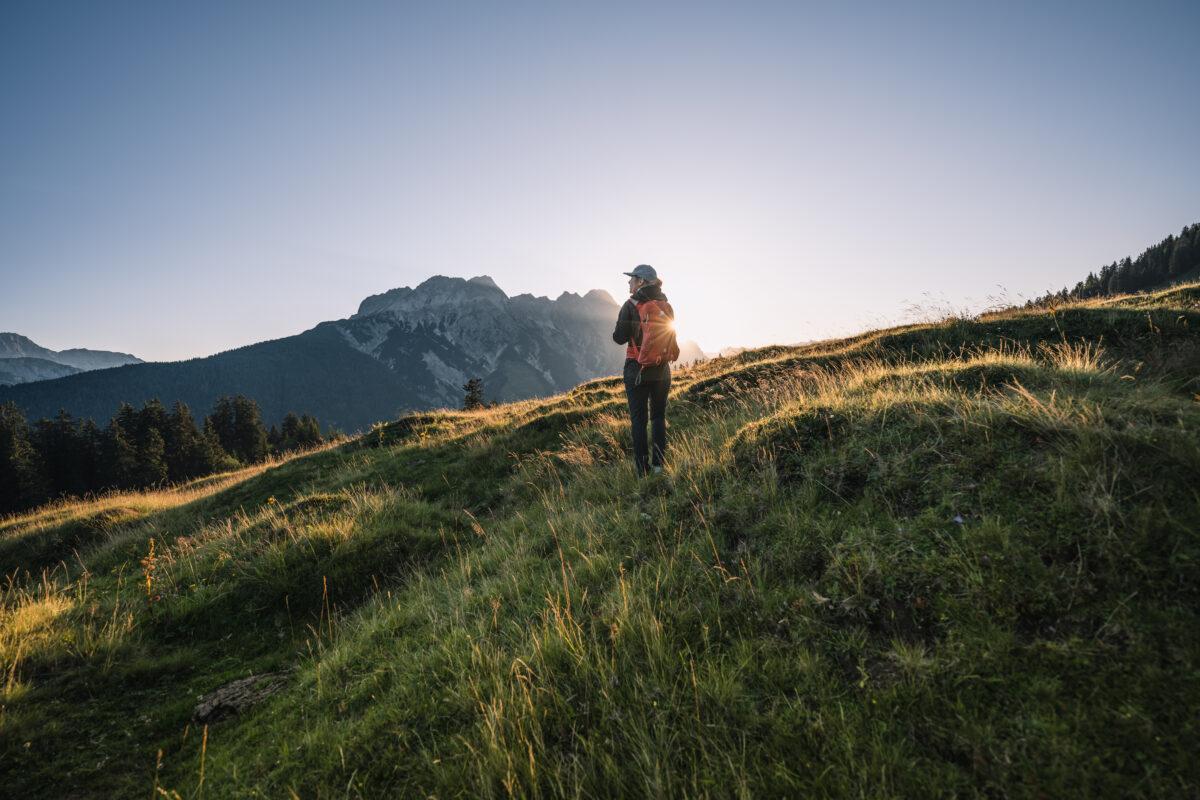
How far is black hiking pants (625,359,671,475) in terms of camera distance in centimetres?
743

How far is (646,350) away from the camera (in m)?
7.27

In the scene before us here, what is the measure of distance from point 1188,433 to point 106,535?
68.2 ft

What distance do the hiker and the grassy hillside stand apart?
1051mm

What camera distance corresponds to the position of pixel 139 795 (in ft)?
9.84

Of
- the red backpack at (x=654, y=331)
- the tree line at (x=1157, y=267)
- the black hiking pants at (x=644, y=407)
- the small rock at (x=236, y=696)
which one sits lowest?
the small rock at (x=236, y=696)

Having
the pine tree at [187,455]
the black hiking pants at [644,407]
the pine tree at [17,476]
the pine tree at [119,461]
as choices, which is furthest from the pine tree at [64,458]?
the black hiking pants at [644,407]

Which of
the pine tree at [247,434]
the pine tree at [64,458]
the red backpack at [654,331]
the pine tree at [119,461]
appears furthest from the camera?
the pine tree at [247,434]

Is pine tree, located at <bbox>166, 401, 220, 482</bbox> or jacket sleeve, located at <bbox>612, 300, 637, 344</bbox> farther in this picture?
pine tree, located at <bbox>166, 401, 220, 482</bbox>

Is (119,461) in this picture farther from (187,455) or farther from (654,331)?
(654,331)

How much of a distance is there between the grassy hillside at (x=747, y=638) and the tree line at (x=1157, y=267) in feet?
335

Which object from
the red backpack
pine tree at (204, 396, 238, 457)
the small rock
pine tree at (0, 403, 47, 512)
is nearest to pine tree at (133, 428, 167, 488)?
pine tree at (0, 403, 47, 512)

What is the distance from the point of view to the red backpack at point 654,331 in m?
7.25

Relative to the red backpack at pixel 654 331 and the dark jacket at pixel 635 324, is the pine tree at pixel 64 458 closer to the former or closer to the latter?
the dark jacket at pixel 635 324

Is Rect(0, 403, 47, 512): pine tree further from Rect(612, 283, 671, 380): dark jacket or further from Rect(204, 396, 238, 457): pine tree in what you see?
Rect(612, 283, 671, 380): dark jacket
